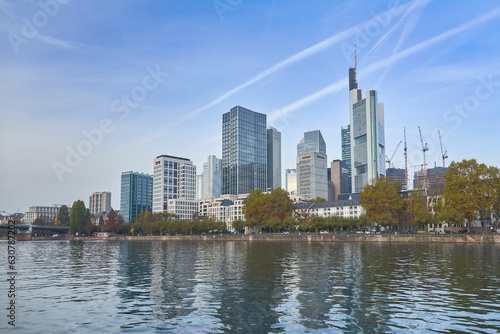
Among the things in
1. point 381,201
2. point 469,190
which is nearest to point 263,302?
point 469,190

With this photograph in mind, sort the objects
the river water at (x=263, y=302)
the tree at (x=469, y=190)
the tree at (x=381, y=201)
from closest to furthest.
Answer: the river water at (x=263, y=302)
the tree at (x=469, y=190)
the tree at (x=381, y=201)

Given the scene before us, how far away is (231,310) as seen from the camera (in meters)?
29.5

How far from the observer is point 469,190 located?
454ft

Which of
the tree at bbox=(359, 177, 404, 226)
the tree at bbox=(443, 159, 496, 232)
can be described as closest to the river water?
the tree at bbox=(443, 159, 496, 232)

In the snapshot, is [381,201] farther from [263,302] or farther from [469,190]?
[263,302]

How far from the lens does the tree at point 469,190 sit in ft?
446

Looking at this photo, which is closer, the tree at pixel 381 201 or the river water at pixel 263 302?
the river water at pixel 263 302

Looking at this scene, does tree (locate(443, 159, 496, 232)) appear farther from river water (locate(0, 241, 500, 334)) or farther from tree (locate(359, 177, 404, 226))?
river water (locate(0, 241, 500, 334))

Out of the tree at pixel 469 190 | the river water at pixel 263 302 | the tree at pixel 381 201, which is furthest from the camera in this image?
the tree at pixel 381 201

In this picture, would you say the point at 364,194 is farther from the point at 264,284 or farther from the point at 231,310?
the point at 231,310

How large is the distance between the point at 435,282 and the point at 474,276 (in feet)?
21.6

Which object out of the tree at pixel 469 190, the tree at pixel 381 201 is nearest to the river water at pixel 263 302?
the tree at pixel 469 190

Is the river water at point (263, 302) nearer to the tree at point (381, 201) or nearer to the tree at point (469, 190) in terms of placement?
the tree at point (469, 190)

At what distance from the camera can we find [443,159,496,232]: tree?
136000 mm
